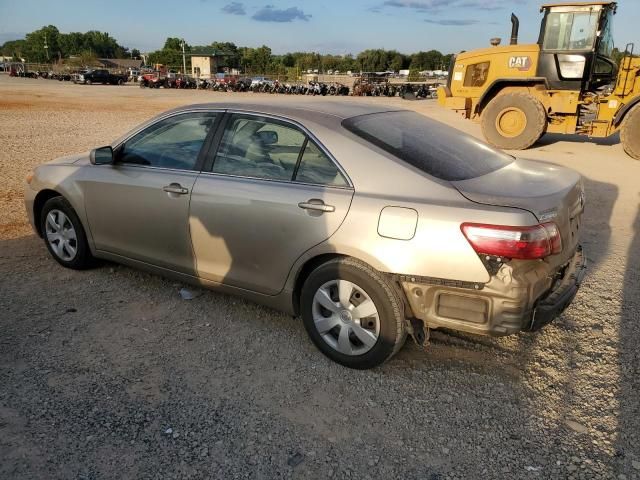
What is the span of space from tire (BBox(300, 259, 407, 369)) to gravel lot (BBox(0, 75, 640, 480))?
5.9 inches

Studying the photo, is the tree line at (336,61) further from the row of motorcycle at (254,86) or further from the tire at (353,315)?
the tire at (353,315)

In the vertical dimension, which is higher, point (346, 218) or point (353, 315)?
point (346, 218)

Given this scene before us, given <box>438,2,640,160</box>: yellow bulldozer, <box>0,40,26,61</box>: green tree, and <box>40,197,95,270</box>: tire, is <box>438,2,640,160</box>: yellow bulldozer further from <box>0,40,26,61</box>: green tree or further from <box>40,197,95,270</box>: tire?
<box>0,40,26,61</box>: green tree

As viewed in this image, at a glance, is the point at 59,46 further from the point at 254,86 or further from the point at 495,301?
the point at 495,301

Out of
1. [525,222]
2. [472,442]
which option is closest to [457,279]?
[525,222]

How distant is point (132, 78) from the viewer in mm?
69375

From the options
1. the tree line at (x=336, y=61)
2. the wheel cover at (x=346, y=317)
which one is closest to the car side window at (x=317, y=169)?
the wheel cover at (x=346, y=317)

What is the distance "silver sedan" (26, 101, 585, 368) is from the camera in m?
2.74

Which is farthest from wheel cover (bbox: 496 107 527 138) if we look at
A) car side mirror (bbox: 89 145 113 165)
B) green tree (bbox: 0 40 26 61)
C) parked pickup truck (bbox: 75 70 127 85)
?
green tree (bbox: 0 40 26 61)

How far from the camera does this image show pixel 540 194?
Result: 9.65 ft

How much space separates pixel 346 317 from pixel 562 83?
456 inches

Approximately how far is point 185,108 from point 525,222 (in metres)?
2.69

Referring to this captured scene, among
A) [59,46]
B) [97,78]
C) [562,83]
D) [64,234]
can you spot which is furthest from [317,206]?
[59,46]

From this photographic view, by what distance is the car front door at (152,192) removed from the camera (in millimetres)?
3789
